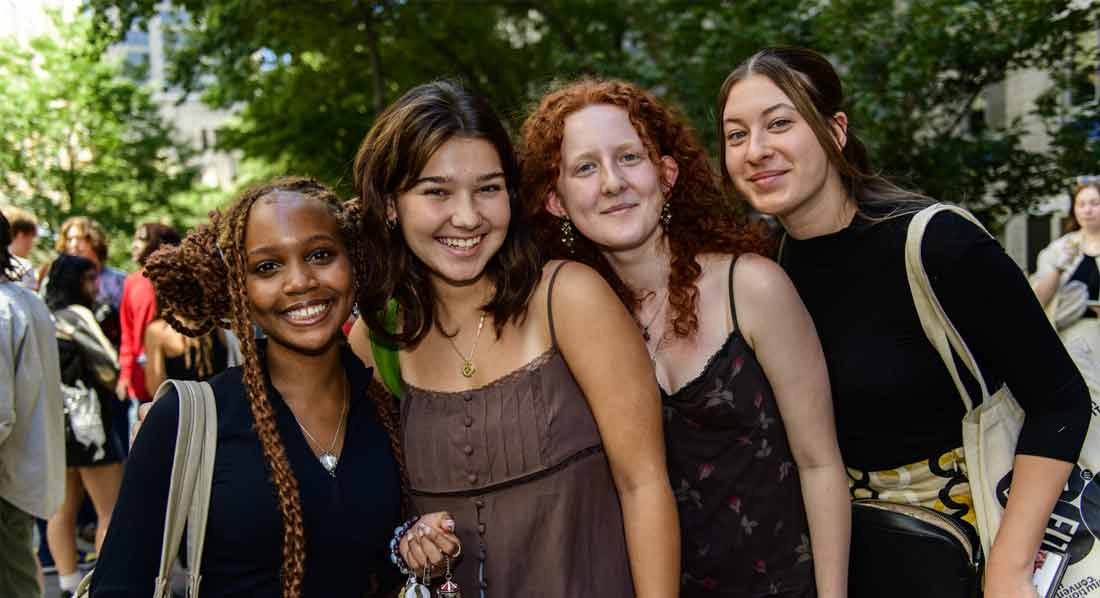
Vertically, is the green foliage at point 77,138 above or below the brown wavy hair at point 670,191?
above

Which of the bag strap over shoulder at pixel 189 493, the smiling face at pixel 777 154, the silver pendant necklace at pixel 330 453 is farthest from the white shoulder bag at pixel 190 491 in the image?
the smiling face at pixel 777 154

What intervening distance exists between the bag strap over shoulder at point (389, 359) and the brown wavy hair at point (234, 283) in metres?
0.06

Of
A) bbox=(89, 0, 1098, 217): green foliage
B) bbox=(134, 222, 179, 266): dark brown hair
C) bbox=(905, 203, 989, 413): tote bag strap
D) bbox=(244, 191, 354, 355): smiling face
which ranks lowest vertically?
bbox=(905, 203, 989, 413): tote bag strap

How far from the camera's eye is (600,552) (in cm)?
225

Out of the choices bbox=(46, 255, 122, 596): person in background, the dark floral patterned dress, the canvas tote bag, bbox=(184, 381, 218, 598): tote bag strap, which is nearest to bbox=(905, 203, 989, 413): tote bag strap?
the canvas tote bag

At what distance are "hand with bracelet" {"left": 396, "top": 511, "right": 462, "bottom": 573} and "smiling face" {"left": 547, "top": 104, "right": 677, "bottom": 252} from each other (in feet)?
2.68

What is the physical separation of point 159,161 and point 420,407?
24742 mm

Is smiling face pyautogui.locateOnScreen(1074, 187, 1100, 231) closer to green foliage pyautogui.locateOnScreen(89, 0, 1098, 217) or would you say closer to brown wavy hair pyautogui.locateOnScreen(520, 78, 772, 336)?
green foliage pyautogui.locateOnScreen(89, 0, 1098, 217)

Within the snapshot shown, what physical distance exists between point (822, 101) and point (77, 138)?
25724 mm

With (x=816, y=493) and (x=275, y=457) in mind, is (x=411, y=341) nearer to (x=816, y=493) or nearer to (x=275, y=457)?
(x=275, y=457)

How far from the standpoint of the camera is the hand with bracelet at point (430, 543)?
213 centimetres

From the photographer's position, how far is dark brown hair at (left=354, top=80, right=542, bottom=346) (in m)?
2.34

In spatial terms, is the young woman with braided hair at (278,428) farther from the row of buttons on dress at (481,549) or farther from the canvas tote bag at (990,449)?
the canvas tote bag at (990,449)

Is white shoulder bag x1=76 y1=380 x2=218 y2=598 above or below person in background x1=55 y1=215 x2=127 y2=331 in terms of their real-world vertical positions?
below
